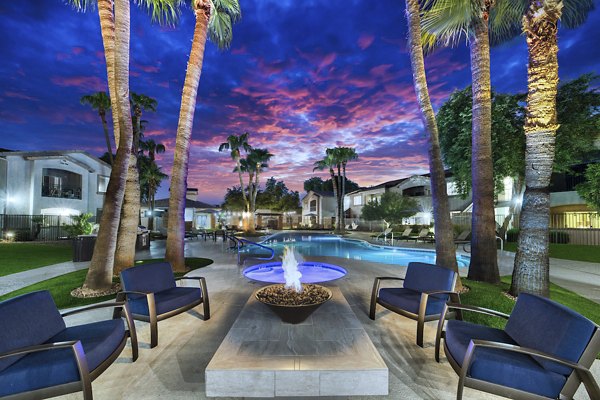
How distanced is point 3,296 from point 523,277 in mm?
10540

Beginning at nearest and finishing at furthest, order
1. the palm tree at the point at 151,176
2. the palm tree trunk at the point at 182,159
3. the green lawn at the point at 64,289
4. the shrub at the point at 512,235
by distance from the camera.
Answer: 1. the green lawn at the point at 64,289
2. the palm tree trunk at the point at 182,159
3. the shrub at the point at 512,235
4. the palm tree at the point at 151,176

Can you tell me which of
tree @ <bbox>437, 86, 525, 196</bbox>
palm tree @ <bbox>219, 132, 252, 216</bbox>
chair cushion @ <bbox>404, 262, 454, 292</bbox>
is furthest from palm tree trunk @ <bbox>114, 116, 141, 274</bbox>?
palm tree @ <bbox>219, 132, 252, 216</bbox>

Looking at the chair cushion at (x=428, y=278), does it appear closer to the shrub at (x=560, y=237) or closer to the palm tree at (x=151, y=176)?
the shrub at (x=560, y=237)

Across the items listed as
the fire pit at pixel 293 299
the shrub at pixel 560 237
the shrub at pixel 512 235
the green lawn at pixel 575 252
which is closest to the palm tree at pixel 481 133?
the fire pit at pixel 293 299

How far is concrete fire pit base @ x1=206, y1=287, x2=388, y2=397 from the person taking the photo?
2.36m

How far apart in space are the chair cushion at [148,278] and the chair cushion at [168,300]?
0.12 meters

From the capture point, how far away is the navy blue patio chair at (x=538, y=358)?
192cm

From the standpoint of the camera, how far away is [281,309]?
10.2ft

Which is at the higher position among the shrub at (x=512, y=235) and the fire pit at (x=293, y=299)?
the fire pit at (x=293, y=299)

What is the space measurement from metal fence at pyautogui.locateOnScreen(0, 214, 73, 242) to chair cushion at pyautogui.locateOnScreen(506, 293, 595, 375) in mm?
21821

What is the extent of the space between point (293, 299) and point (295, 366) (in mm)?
1114

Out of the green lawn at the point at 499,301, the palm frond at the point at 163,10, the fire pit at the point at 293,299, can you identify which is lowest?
the green lawn at the point at 499,301

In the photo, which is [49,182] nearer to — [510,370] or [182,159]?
[182,159]

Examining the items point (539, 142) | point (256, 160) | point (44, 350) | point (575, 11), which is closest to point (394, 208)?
point (256, 160)
